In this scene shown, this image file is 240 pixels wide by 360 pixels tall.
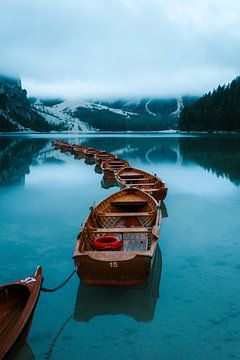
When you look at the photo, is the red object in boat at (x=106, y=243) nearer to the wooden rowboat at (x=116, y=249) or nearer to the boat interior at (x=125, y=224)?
the wooden rowboat at (x=116, y=249)

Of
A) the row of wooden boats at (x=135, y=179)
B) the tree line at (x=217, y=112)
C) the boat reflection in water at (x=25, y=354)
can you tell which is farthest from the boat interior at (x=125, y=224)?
the tree line at (x=217, y=112)

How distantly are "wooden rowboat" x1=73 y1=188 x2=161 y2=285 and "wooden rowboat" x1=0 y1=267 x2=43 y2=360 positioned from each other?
4.98 feet

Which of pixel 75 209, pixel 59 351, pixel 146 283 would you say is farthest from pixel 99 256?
pixel 75 209

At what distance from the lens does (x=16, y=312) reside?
7.71 meters

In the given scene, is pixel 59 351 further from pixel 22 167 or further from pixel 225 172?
pixel 22 167

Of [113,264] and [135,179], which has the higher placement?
[113,264]

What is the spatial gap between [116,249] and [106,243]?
371 millimetres

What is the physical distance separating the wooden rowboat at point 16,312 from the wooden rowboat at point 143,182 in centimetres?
1357

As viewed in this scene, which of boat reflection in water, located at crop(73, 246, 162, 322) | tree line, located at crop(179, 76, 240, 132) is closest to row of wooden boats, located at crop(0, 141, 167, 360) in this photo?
boat reflection in water, located at crop(73, 246, 162, 322)

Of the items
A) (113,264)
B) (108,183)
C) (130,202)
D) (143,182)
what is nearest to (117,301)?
(113,264)

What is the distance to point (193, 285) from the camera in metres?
10.7

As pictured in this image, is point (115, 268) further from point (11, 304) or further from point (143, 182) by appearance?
point (143, 182)

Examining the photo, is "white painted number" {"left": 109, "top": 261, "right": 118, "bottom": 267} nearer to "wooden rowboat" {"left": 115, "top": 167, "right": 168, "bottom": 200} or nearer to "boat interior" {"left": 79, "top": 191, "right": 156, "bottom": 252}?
"boat interior" {"left": 79, "top": 191, "right": 156, "bottom": 252}

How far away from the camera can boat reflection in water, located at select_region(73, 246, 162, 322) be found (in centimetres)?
927
